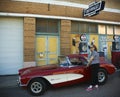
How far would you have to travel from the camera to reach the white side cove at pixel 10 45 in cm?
1191

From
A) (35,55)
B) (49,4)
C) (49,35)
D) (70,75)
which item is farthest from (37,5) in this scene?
(70,75)

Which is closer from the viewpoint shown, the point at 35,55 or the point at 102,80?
the point at 102,80

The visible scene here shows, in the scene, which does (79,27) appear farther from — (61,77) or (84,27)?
(61,77)

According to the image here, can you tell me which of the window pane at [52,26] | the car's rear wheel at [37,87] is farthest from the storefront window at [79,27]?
the car's rear wheel at [37,87]

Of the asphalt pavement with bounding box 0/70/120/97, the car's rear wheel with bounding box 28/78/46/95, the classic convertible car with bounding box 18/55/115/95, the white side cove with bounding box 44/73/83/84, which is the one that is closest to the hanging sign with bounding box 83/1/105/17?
the classic convertible car with bounding box 18/55/115/95

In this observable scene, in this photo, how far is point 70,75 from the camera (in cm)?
830

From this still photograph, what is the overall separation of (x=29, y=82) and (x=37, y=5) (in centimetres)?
598

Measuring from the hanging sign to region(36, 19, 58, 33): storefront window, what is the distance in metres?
2.06

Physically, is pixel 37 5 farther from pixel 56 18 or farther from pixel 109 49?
pixel 109 49

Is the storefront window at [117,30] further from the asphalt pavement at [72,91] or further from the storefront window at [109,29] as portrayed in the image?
the asphalt pavement at [72,91]

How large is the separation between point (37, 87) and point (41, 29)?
19.2 feet

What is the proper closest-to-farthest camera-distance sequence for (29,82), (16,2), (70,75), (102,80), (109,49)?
(29,82) → (70,75) → (102,80) → (16,2) → (109,49)

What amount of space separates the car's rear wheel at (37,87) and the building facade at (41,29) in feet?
14.4

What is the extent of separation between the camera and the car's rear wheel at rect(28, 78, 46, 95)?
780cm
